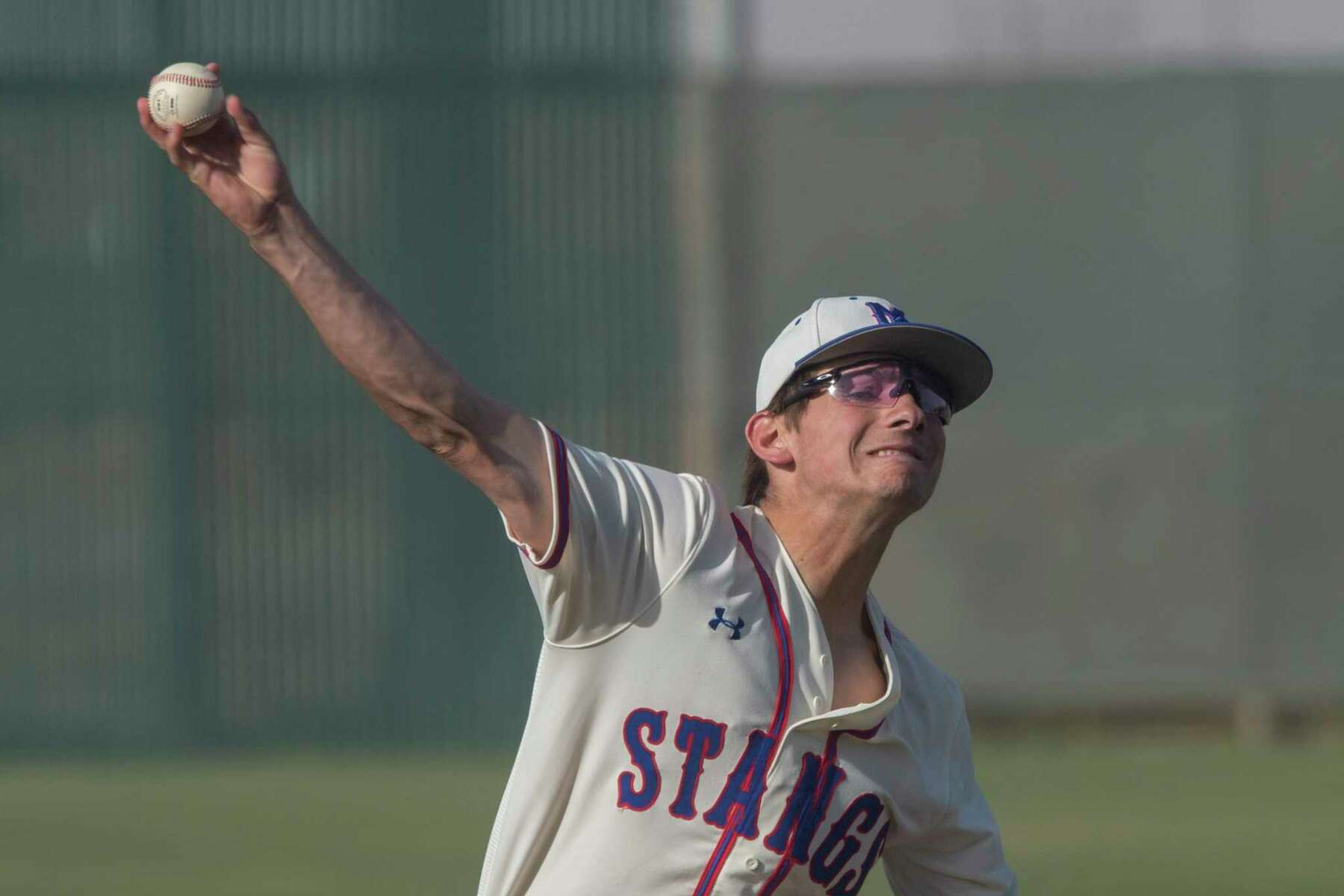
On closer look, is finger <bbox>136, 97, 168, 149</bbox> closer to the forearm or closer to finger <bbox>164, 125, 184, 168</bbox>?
finger <bbox>164, 125, 184, 168</bbox>

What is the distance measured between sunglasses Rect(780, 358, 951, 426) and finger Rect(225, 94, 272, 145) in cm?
107

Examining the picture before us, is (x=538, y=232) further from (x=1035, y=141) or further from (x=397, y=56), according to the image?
(x=1035, y=141)

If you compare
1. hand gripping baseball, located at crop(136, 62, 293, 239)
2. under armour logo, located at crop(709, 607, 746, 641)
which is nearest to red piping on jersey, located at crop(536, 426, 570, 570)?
under armour logo, located at crop(709, 607, 746, 641)

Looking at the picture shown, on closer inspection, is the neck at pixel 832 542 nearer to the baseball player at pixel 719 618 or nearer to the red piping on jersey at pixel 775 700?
the baseball player at pixel 719 618

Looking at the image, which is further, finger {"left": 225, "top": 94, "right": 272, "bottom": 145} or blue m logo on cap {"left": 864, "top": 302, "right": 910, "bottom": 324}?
blue m logo on cap {"left": 864, "top": 302, "right": 910, "bottom": 324}

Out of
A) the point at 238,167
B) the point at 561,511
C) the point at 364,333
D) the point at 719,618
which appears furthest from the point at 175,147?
the point at 719,618

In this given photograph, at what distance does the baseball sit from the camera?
10.5 feet

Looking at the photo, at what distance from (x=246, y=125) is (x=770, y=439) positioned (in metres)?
1.13

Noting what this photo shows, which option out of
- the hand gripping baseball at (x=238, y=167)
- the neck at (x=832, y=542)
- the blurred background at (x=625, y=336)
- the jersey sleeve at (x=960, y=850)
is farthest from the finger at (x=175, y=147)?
the blurred background at (x=625, y=336)

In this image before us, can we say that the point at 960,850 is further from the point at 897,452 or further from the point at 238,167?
the point at 238,167

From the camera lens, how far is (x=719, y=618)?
338cm

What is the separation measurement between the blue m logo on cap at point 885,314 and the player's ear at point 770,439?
26 cm

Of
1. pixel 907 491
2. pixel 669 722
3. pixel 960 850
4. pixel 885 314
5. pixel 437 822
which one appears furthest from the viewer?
pixel 437 822

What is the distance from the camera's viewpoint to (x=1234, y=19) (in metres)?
12.7
